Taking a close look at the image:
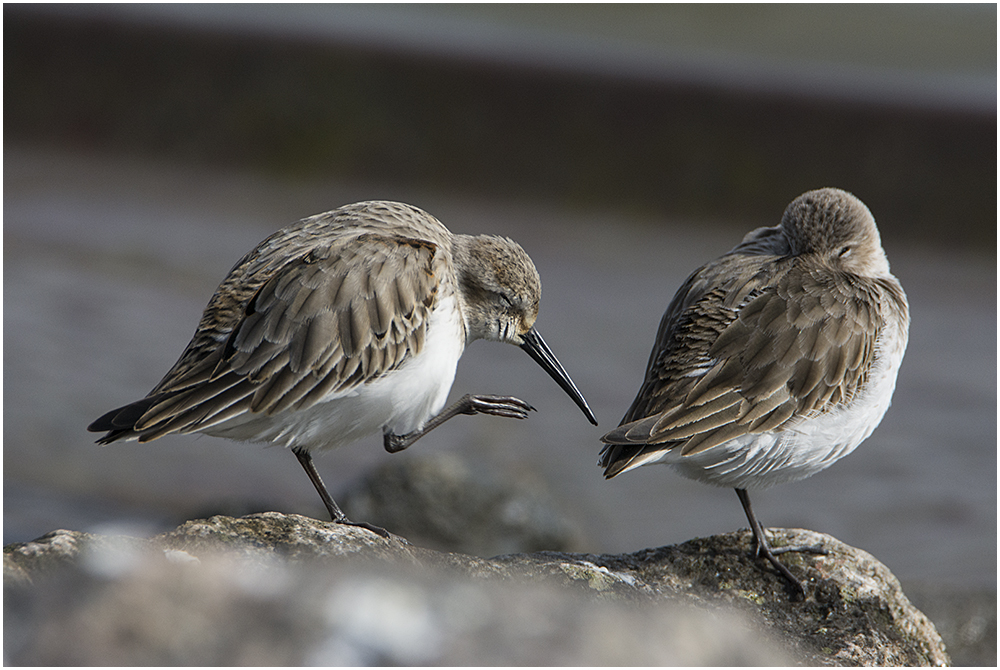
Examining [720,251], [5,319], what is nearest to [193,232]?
[5,319]

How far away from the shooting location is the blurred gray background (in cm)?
1214

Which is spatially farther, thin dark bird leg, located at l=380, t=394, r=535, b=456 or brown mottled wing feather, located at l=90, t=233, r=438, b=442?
thin dark bird leg, located at l=380, t=394, r=535, b=456

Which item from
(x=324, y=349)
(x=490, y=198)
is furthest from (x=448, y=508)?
(x=490, y=198)

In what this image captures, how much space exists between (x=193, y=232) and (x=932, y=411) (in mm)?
13011

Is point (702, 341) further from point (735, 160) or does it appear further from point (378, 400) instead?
point (735, 160)

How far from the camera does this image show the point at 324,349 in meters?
5.25

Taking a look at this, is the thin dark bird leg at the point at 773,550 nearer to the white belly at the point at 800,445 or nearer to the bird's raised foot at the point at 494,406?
the white belly at the point at 800,445

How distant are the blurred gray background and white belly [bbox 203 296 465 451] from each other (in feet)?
20.0

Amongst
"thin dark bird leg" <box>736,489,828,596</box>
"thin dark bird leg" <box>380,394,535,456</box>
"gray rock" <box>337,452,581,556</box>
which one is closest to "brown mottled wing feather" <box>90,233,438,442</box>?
"thin dark bird leg" <box>380,394,535,456</box>

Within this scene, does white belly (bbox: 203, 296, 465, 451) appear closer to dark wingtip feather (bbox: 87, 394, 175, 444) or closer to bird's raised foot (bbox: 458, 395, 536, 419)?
bird's raised foot (bbox: 458, 395, 536, 419)

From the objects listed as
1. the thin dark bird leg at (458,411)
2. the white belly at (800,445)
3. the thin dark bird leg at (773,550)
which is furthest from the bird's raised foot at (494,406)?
the thin dark bird leg at (773,550)

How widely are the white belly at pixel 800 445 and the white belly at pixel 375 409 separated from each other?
132 cm

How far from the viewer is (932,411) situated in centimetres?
1348

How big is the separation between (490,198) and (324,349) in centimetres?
1456
